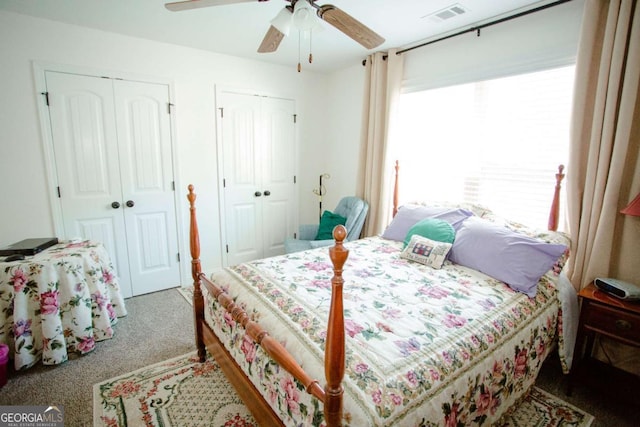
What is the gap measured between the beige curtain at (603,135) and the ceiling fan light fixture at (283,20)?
183cm

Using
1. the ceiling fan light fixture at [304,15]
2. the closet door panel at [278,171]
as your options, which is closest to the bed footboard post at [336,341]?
the ceiling fan light fixture at [304,15]

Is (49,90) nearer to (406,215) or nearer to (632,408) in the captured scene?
(406,215)

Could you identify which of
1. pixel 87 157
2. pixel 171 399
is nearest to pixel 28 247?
pixel 87 157

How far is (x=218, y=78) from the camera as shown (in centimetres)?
341

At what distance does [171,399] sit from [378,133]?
9.58ft

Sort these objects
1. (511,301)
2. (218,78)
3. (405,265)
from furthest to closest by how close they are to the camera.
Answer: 1. (218,78)
2. (405,265)
3. (511,301)

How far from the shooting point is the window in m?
2.29

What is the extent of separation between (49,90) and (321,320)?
9.63ft

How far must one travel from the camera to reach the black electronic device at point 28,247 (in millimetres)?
2195

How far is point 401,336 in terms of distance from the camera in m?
1.39

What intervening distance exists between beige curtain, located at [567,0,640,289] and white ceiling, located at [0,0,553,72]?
52 centimetres

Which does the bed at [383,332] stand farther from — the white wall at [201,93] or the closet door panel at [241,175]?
the closet door panel at [241,175]

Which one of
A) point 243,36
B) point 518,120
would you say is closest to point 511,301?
point 518,120

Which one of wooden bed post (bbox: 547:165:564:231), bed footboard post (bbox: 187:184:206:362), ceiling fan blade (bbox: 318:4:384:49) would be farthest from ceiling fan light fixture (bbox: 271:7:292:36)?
wooden bed post (bbox: 547:165:564:231)
